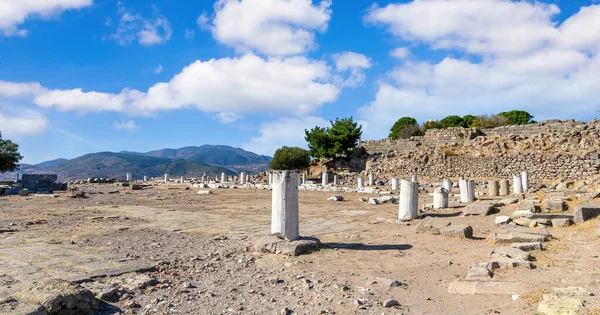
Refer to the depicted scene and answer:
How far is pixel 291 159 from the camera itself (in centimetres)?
4450

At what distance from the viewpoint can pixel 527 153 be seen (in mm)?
30469

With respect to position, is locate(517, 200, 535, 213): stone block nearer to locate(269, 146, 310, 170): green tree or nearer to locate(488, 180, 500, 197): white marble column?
A: locate(488, 180, 500, 197): white marble column

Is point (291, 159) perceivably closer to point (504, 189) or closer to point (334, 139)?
point (334, 139)

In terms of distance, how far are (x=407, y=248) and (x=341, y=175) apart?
3089 cm

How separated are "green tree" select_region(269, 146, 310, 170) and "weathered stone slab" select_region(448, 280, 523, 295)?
3879cm

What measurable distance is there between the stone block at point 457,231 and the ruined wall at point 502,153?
2151cm

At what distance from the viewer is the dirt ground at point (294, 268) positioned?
15.2 feet

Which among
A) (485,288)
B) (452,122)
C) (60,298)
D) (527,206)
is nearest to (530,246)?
(485,288)

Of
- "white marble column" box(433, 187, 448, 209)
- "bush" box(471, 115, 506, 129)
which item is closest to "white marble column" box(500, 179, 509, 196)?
"white marble column" box(433, 187, 448, 209)

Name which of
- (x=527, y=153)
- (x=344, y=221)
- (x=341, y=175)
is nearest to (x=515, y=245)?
(x=344, y=221)

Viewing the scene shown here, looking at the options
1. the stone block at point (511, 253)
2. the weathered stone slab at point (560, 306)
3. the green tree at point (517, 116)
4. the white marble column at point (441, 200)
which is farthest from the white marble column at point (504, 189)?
the green tree at point (517, 116)

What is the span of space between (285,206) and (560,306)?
4.83 m

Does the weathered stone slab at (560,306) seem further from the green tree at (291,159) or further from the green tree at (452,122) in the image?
the green tree at (452,122)

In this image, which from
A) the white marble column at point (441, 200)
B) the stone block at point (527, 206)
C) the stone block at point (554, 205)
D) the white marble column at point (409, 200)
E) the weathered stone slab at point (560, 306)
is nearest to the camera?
the weathered stone slab at point (560, 306)
